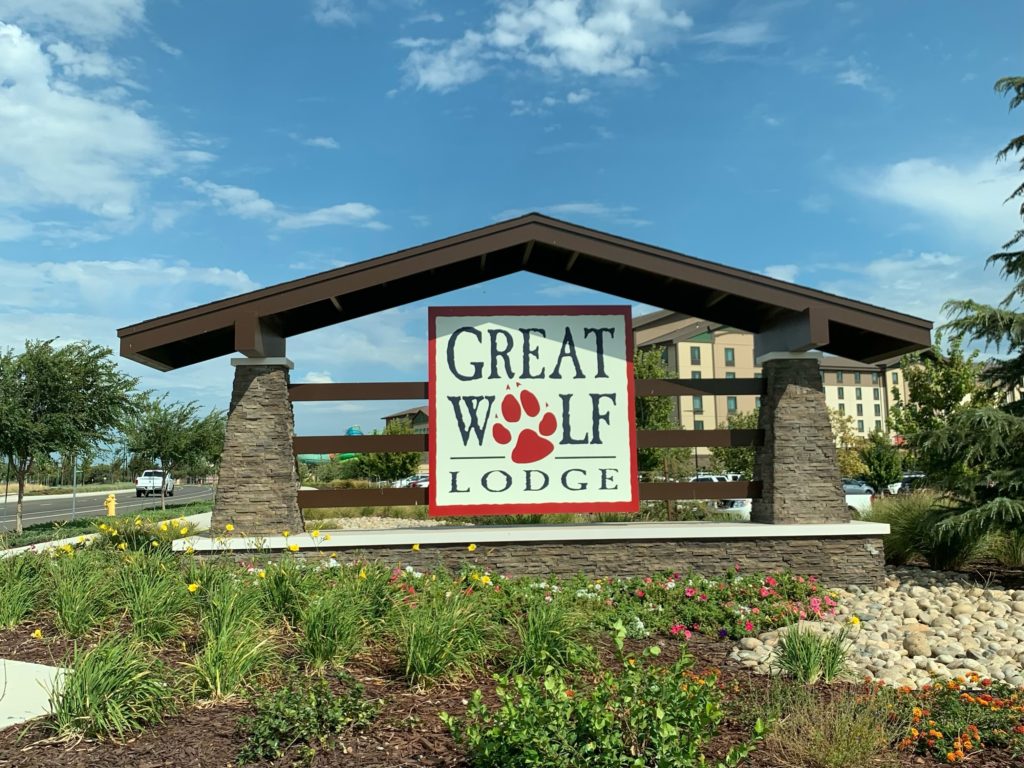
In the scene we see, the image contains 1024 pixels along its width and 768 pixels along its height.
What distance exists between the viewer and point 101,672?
4738 millimetres

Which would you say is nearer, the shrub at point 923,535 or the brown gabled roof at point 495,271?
the brown gabled roof at point 495,271

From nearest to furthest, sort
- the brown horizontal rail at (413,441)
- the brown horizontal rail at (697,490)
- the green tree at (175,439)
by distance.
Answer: the brown horizontal rail at (413,441) → the brown horizontal rail at (697,490) → the green tree at (175,439)

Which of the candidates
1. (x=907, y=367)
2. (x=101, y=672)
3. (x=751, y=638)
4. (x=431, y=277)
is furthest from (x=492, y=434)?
(x=907, y=367)

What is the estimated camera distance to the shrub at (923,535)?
35.1 ft

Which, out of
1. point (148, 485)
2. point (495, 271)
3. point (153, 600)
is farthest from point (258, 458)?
point (148, 485)

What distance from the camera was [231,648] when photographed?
5.32m

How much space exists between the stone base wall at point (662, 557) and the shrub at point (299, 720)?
4.95 m

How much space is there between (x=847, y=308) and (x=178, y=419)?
29.5 meters

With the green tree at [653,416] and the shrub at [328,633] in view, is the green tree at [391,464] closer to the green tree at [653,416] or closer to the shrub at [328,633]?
the green tree at [653,416]

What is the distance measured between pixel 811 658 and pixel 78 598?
5.79 m

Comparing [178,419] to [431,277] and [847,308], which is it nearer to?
[431,277]

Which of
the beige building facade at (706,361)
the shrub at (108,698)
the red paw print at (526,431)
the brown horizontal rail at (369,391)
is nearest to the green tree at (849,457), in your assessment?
the beige building facade at (706,361)

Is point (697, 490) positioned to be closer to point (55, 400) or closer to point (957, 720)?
point (957, 720)

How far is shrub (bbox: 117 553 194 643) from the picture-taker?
240 inches
